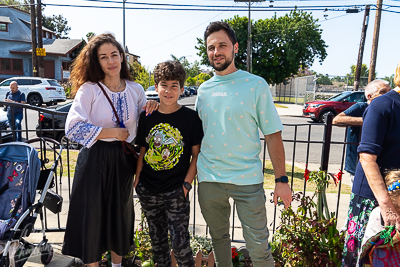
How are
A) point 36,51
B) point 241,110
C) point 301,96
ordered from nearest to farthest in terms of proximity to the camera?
point 241,110 < point 36,51 < point 301,96

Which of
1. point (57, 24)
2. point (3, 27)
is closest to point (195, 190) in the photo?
point (3, 27)

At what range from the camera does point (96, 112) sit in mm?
2219

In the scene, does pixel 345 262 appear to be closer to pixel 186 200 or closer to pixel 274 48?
pixel 186 200

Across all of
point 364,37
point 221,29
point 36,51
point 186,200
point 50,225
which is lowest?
point 50,225

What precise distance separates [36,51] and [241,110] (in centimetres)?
2055

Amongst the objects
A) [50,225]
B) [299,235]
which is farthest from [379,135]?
[50,225]

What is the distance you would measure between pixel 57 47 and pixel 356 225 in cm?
3746

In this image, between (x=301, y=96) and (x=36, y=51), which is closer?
(x=36, y=51)

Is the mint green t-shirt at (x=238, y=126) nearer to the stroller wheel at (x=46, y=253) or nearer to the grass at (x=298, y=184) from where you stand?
the stroller wheel at (x=46, y=253)

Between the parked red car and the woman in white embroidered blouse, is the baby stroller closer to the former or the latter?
the woman in white embroidered blouse

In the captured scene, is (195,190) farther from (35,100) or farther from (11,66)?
(11,66)

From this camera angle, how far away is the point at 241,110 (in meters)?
2.03

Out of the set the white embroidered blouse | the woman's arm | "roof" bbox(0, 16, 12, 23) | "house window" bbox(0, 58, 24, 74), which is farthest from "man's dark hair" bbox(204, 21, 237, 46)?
"roof" bbox(0, 16, 12, 23)

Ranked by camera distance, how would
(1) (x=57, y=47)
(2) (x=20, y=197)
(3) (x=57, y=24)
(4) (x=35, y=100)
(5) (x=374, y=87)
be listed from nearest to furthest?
(2) (x=20, y=197)
(5) (x=374, y=87)
(4) (x=35, y=100)
(1) (x=57, y=47)
(3) (x=57, y=24)
